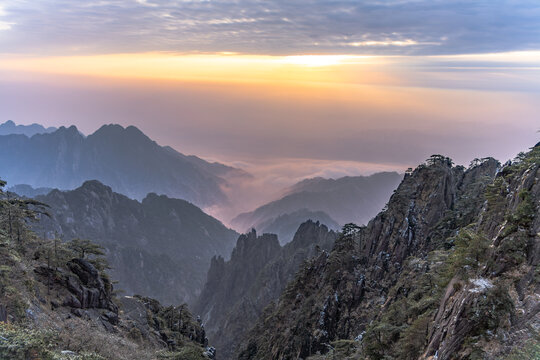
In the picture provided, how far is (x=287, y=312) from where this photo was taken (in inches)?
2426

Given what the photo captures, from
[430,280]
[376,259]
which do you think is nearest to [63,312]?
[430,280]

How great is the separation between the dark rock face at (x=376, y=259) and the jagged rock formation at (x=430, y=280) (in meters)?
0.16

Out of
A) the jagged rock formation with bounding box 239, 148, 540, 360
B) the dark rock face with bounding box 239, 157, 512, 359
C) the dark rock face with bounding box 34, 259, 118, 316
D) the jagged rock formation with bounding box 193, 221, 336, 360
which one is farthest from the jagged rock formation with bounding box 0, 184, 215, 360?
the jagged rock formation with bounding box 193, 221, 336, 360

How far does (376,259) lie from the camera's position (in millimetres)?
51250

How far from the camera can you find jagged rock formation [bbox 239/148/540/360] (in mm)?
18375

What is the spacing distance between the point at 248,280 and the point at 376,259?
→ 112802 millimetres

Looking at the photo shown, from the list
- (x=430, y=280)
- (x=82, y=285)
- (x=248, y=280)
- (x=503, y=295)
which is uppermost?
(x=503, y=295)

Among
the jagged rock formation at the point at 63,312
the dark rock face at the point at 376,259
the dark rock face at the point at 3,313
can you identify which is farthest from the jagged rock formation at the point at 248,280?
the dark rock face at the point at 3,313

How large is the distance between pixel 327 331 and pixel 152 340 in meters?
20.5

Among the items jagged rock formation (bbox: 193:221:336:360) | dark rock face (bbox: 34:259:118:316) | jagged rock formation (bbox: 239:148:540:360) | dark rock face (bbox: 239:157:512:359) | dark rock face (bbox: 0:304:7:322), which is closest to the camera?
jagged rock formation (bbox: 239:148:540:360)

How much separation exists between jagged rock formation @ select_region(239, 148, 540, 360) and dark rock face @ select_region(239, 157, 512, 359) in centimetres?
16

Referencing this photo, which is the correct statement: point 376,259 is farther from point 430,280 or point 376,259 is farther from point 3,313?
point 3,313

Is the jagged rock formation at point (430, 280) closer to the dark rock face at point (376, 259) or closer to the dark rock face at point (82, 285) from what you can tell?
the dark rock face at point (376, 259)

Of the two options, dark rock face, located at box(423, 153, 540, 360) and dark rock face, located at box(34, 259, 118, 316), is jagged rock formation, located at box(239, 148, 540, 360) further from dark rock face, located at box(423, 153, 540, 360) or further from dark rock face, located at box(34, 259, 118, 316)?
dark rock face, located at box(34, 259, 118, 316)
